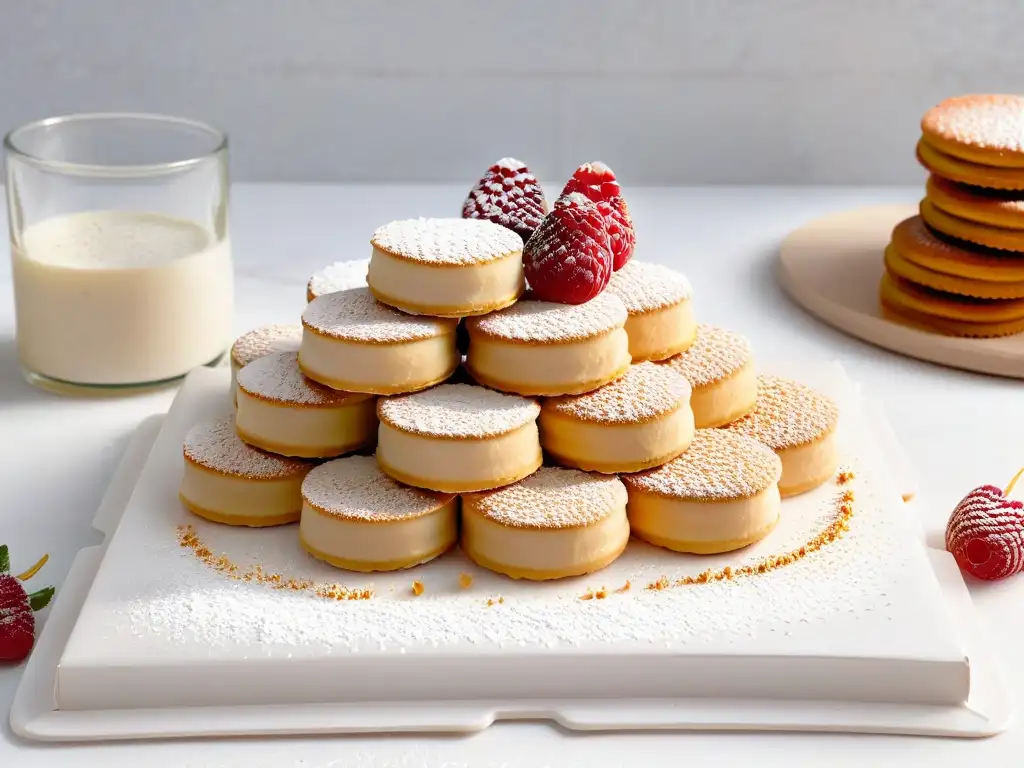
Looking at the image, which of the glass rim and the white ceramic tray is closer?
the white ceramic tray

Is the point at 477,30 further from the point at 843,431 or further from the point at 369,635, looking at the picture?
the point at 369,635

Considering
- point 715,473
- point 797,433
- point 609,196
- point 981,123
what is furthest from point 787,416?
point 981,123

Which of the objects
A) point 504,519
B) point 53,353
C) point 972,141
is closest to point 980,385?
point 972,141

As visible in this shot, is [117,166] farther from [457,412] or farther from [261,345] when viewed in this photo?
[457,412]

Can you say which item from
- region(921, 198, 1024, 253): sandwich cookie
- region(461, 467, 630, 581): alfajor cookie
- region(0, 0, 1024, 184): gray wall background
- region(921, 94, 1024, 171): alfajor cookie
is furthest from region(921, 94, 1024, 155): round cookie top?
region(461, 467, 630, 581): alfajor cookie

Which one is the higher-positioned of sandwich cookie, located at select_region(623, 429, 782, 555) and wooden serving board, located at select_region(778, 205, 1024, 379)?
A: sandwich cookie, located at select_region(623, 429, 782, 555)

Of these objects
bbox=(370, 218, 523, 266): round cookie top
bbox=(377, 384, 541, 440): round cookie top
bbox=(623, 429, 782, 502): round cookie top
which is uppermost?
bbox=(370, 218, 523, 266): round cookie top

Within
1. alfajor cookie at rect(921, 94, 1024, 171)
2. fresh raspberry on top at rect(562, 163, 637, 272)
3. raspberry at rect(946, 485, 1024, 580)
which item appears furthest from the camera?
alfajor cookie at rect(921, 94, 1024, 171)

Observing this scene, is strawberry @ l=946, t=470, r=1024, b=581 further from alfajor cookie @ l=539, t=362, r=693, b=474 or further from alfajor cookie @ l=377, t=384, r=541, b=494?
alfajor cookie @ l=377, t=384, r=541, b=494
